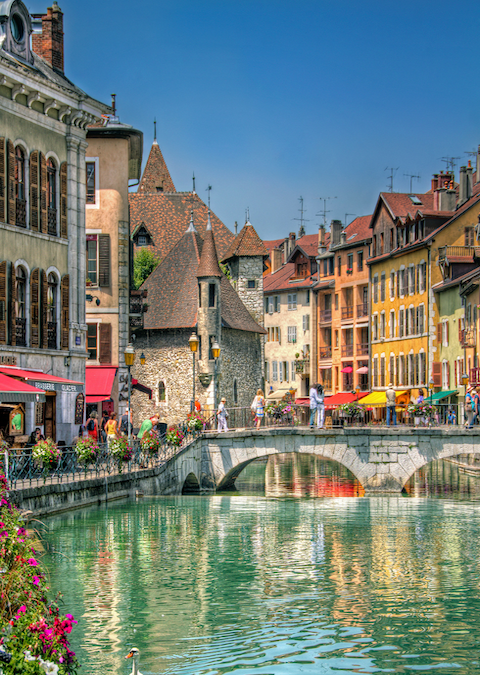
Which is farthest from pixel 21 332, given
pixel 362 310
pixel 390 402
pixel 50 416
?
pixel 362 310

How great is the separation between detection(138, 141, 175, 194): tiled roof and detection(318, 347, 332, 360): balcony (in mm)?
16911

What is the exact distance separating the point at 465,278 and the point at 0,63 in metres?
25.2

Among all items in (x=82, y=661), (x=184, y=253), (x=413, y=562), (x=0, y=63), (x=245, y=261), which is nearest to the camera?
(x=82, y=661)

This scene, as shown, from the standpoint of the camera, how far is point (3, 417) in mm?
26438

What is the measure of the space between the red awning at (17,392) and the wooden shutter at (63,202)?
8405mm

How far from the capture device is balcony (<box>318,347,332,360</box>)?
71.6 meters

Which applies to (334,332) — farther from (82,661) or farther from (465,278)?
(82,661)

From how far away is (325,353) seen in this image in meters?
72.3

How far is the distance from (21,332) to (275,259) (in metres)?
61.5

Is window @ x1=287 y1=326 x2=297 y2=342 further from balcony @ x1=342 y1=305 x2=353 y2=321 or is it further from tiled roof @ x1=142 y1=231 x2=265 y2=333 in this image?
tiled roof @ x1=142 y1=231 x2=265 y2=333

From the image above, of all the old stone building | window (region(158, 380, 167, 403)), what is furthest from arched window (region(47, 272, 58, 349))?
window (region(158, 380, 167, 403))

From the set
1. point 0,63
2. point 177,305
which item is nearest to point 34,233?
point 0,63

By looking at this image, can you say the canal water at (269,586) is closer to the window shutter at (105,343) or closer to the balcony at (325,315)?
the window shutter at (105,343)

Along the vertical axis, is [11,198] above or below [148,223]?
below
